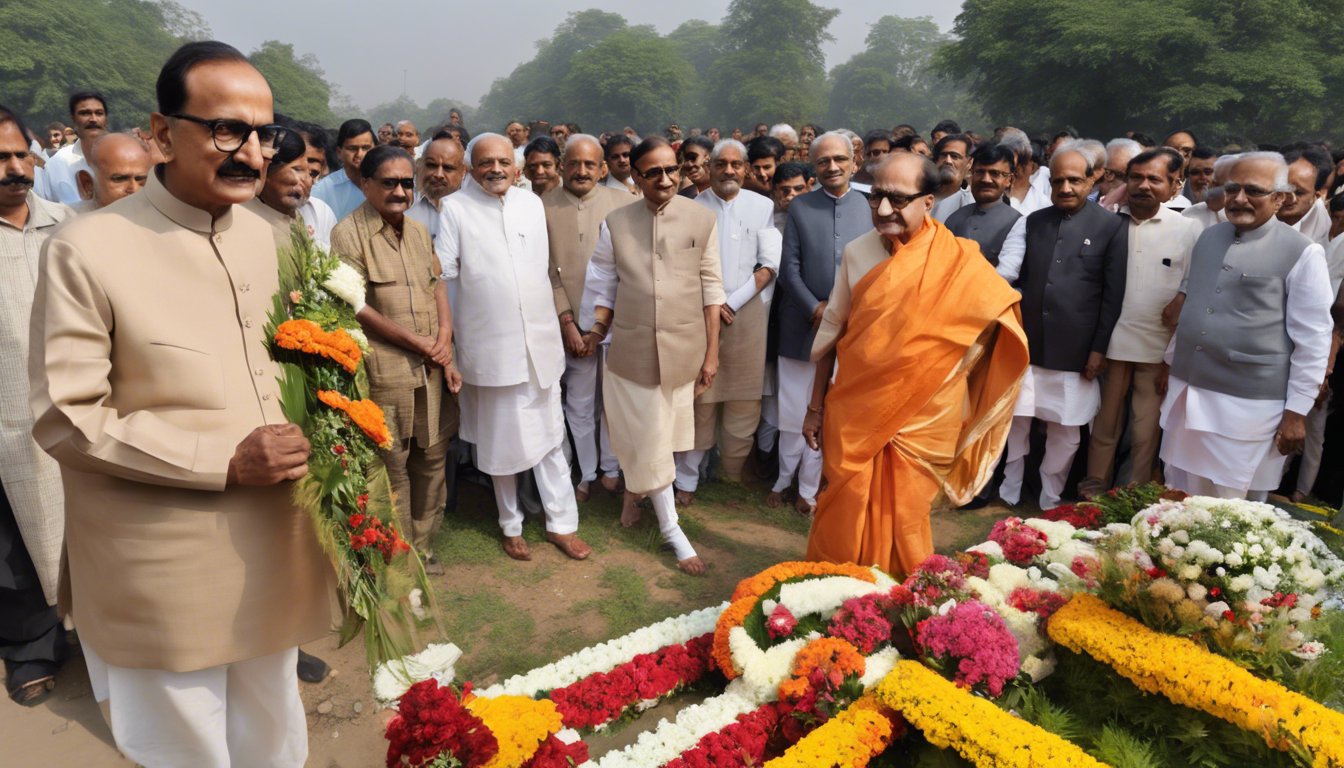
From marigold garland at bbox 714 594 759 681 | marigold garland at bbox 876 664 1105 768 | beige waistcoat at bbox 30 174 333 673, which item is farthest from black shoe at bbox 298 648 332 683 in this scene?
marigold garland at bbox 876 664 1105 768

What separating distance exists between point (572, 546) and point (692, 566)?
832 mm

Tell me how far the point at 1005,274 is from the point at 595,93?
77.8 meters

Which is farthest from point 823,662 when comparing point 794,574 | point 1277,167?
point 1277,167

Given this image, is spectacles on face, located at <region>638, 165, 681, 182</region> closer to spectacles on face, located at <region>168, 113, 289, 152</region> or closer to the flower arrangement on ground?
the flower arrangement on ground

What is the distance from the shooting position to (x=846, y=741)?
9.12 feet

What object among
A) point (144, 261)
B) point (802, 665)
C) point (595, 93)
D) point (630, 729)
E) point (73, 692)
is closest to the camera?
point (144, 261)

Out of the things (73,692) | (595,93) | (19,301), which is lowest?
(73,692)

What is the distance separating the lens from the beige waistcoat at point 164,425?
1.93 m

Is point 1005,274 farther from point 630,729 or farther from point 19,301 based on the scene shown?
point 19,301

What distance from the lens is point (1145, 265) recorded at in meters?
5.42

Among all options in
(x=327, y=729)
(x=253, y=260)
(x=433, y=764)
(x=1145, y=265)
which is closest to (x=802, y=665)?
(x=433, y=764)

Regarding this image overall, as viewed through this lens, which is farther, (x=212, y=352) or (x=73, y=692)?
(x=73, y=692)

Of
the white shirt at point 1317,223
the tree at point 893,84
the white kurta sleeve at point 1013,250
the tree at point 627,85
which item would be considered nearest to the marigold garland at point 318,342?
the white kurta sleeve at point 1013,250

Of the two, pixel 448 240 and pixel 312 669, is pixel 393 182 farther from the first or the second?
pixel 312 669
